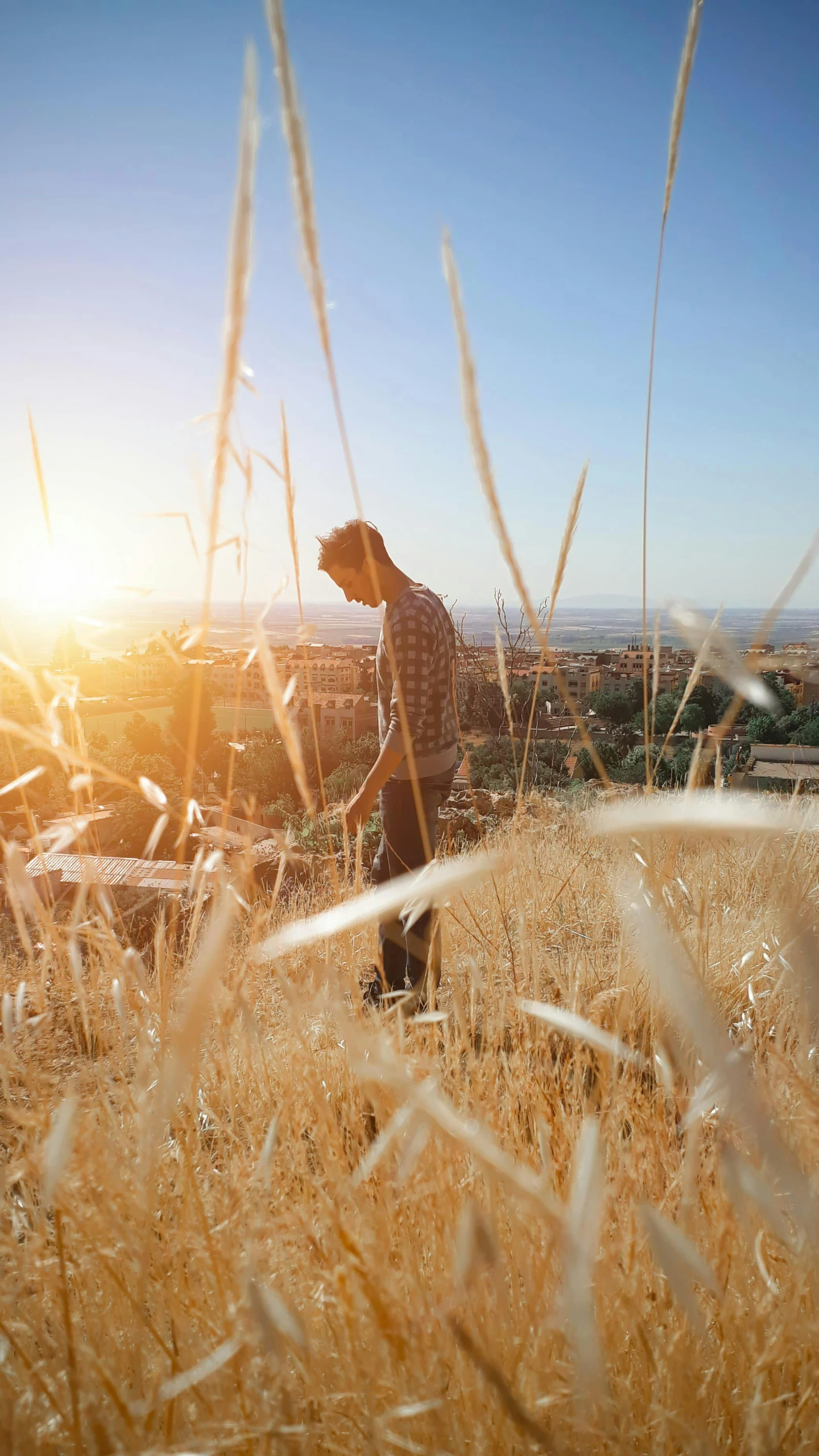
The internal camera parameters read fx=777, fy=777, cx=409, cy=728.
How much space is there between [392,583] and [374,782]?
0.63 metres

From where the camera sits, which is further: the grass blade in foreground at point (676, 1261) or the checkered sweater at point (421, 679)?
the checkered sweater at point (421, 679)

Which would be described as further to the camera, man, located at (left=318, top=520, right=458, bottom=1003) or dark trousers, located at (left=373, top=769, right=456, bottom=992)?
dark trousers, located at (left=373, top=769, right=456, bottom=992)

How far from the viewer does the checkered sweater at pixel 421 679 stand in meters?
2.20

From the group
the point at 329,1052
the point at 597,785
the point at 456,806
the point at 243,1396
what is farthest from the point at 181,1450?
the point at 456,806

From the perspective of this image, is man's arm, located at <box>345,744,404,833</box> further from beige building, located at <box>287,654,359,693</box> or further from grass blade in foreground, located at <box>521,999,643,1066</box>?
beige building, located at <box>287,654,359,693</box>

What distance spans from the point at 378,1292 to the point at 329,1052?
78 cm

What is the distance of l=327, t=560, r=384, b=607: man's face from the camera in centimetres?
228

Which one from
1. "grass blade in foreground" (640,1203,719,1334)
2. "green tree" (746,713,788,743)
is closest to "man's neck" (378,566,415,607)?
"grass blade in foreground" (640,1203,719,1334)

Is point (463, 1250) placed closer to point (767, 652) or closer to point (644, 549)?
point (767, 652)

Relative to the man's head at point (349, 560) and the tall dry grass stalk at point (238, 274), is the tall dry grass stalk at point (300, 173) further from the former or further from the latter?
the man's head at point (349, 560)

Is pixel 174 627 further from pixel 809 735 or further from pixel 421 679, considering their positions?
pixel 809 735

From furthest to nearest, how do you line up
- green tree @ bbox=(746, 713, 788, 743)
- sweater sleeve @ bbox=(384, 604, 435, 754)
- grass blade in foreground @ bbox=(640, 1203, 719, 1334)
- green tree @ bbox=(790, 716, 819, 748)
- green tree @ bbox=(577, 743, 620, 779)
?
green tree @ bbox=(746, 713, 788, 743)
green tree @ bbox=(790, 716, 819, 748)
green tree @ bbox=(577, 743, 620, 779)
sweater sleeve @ bbox=(384, 604, 435, 754)
grass blade in foreground @ bbox=(640, 1203, 719, 1334)

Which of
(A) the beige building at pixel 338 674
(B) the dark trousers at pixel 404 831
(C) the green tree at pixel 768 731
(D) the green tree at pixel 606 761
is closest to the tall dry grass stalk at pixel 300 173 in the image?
(B) the dark trousers at pixel 404 831

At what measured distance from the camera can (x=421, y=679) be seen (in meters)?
2.25
